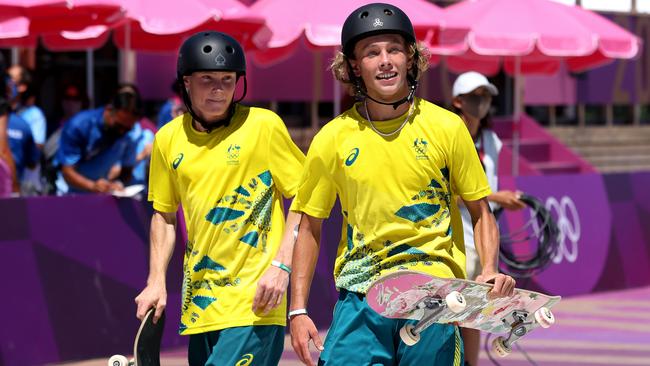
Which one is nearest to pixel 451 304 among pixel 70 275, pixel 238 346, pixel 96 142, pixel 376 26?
pixel 376 26

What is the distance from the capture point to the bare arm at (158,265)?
534 centimetres

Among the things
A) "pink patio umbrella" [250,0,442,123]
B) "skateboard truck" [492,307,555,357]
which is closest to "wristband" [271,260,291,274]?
"skateboard truck" [492,307,555,357]

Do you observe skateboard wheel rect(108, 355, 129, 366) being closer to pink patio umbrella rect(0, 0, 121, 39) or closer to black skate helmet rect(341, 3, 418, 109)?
black skate helmet rect(341, 3, 418, 109)

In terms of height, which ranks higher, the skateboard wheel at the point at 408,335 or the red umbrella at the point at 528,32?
the skateboard wheel at the point at 408,335

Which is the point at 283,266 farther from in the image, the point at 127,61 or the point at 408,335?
the point at 127,61

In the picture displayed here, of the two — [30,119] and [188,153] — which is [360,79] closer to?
[188,153]

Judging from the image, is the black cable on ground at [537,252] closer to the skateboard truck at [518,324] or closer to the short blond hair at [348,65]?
the short blond hair at [348,65]

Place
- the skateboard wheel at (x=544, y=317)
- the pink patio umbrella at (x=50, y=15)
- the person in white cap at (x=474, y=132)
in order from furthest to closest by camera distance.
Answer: the pink patio umbrella at (x=50, y=15)
the person in white cap at (x=474, y=132)
the skateboard wheel at (x=544, y=317)

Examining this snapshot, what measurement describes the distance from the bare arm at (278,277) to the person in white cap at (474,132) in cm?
250

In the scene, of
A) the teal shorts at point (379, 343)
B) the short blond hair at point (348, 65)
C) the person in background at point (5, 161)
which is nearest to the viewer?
the teal shorts at point (379, 343)

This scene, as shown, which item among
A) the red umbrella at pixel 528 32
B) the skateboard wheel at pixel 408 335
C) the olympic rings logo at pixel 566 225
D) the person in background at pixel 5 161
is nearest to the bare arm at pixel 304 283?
the skateboard wheel at pixel 408 335

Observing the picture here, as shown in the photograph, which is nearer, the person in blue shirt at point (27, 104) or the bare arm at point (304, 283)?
the bare arm at point (304, 283)

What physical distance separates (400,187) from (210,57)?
1112mm

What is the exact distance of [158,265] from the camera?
217 inches
